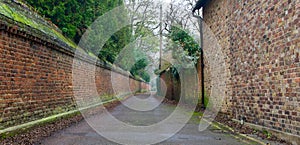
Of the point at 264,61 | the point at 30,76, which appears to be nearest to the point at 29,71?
the point at 30,76

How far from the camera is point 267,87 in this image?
5.90m

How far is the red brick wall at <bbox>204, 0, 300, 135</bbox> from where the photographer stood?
4.92 metres

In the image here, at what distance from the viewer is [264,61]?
19.7 feet

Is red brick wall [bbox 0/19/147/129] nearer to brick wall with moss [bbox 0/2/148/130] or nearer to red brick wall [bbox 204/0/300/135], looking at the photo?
brick wall with moss [bbox 0/2/148/130]

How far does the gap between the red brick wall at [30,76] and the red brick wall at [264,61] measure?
5339 millimetres


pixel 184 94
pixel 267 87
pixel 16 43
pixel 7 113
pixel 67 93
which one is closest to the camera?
pixel 7 113

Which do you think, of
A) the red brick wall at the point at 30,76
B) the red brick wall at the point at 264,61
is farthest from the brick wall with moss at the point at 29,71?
the red brick wall at the point at 264,61

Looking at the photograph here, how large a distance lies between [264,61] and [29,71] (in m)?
5.43

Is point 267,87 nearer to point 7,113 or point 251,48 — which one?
point 251,48

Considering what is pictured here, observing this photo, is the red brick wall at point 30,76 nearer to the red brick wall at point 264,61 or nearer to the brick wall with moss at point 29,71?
the brick wall with moss at point 29,71

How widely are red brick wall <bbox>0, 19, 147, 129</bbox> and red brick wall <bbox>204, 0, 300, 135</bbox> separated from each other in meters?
5.34

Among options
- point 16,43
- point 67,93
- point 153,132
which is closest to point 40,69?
point 16,43

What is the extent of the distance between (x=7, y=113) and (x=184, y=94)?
42.5 feet

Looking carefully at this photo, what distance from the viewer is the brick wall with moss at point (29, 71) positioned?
5109mm
